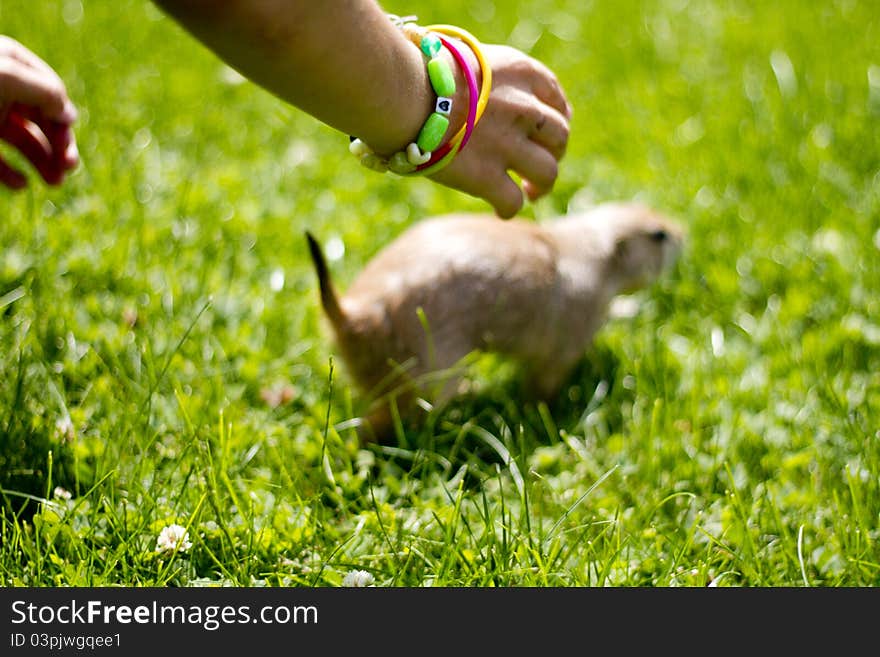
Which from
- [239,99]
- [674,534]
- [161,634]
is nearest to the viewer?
[161,634]

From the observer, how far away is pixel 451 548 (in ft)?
6.32

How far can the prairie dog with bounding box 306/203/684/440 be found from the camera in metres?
2.51

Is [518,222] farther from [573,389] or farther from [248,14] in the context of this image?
[248,14]

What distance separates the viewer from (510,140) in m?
1.90

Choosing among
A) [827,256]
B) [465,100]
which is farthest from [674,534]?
[827,256]

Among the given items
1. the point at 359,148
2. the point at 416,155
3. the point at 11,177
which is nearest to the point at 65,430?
the point at 11,177

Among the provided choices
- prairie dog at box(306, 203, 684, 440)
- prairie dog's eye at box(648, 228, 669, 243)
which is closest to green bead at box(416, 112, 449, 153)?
prairie dog at box(306, 203, 684, 440)

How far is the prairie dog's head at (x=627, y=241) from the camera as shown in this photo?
10.4ft

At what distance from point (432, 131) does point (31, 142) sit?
1.18 m

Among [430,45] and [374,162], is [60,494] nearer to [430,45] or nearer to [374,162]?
[374,162]

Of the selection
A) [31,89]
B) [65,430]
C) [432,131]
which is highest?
[432,131]

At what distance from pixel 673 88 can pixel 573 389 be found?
7.73ft

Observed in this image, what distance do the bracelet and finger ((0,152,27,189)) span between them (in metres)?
1.05

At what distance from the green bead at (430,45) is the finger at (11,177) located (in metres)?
1.22
